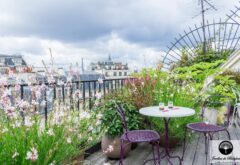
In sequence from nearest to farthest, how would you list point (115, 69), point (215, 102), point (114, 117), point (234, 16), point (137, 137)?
point (137, 137), point (114, 117), point (215, 102), point (115, 69), point (234, 16)

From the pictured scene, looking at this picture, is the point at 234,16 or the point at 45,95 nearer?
the point at 45,95

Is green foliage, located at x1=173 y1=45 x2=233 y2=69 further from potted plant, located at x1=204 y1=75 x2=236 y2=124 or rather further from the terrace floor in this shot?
the terrace floor

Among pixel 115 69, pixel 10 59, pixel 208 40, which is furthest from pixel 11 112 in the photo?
pixel 208 40

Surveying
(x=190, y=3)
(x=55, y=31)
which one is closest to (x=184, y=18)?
(x=190, y=3)

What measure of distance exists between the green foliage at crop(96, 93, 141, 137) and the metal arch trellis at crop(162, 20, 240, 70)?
15.2ft

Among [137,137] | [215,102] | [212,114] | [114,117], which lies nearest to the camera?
[137,137]

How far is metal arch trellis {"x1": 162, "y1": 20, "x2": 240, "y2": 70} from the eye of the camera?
8361mm

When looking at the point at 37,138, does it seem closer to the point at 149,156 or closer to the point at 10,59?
the point at 10,59

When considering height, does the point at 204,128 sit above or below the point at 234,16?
below

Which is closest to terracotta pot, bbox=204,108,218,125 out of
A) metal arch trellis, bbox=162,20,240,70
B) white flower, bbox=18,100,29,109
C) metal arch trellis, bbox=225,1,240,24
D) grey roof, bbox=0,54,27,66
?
metal arch trellis, bbox=162,20,240,70

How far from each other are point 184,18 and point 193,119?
5791 millimetres

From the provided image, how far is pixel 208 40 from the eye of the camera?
8.99 m

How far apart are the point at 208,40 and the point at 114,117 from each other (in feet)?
21.5

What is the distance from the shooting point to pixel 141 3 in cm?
682
